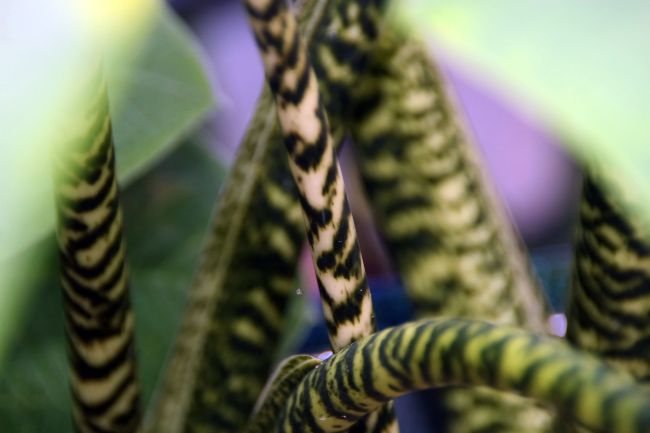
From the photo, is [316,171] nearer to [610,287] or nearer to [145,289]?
[610,287]

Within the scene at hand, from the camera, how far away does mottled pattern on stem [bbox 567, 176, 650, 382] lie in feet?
0.64

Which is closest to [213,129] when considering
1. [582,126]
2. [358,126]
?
[358,126]

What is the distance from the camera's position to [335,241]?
0.16 meters

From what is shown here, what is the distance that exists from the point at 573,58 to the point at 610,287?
14 centimetres

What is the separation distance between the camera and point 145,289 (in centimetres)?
36

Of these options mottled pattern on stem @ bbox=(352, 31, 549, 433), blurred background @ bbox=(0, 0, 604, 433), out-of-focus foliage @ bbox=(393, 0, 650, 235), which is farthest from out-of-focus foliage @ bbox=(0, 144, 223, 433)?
out-of-focus foliage @ bbox=(393, 0, 650, 235)

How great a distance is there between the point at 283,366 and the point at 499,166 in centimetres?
112

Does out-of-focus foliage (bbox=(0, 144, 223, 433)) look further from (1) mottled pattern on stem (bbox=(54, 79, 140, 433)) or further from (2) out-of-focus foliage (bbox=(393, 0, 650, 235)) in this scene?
(2) out-of-focus foliage (bbox=(393, 0, 650, 235))

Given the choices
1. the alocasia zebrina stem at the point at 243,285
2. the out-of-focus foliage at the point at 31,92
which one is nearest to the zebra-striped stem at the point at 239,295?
the alocasia zebrina stem at the point at 243,285

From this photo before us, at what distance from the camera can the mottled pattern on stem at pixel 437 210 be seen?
0.90 ft

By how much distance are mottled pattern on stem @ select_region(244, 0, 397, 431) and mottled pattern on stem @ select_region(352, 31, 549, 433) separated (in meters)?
0.12

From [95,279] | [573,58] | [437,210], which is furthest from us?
[437,210]

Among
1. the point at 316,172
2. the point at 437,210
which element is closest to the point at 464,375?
the point at 316,172

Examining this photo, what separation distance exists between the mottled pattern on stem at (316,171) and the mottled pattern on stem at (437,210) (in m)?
0.12
